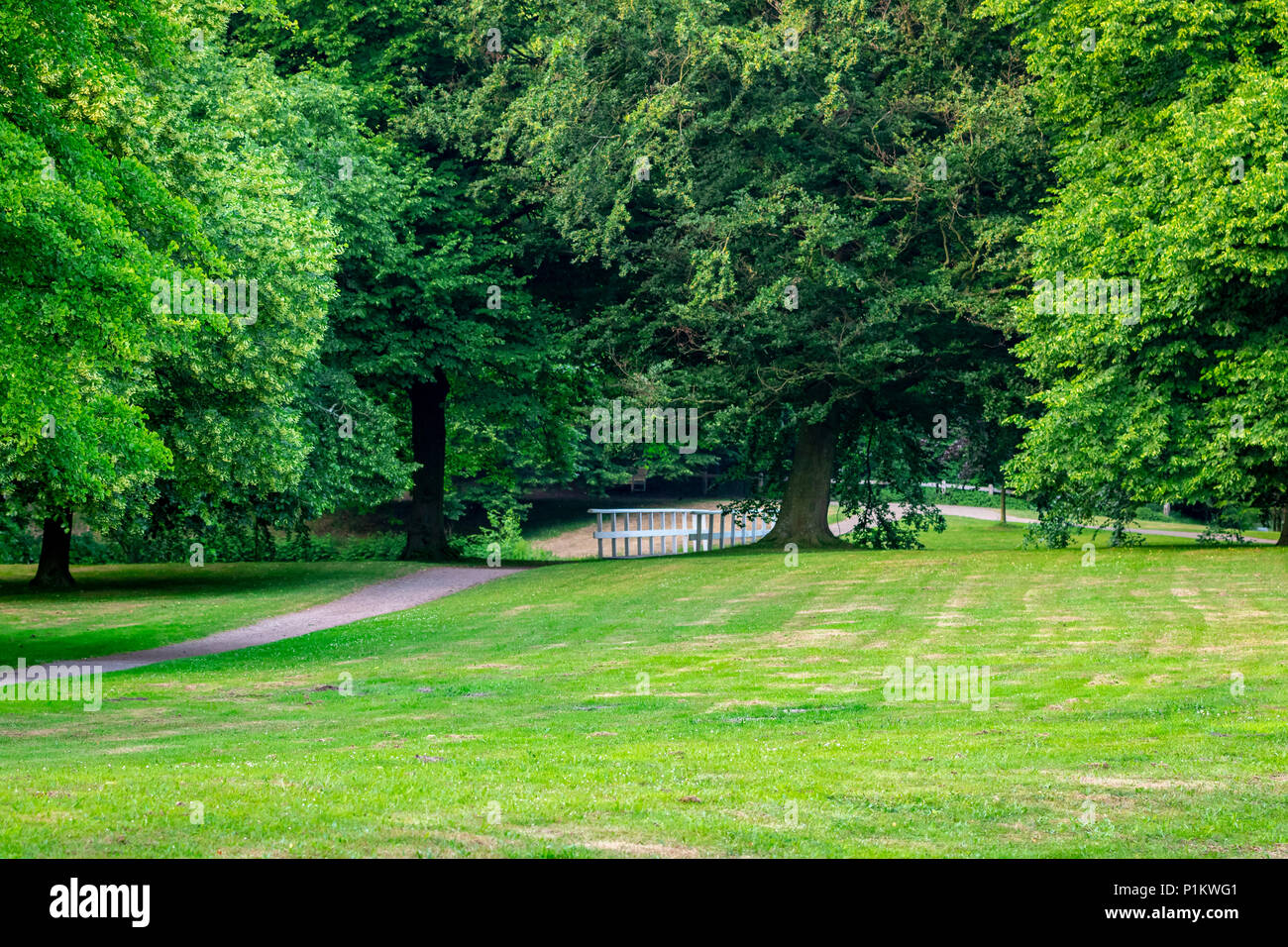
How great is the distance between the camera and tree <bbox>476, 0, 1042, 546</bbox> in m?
33.6

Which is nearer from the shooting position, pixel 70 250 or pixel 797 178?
pixel 70 250

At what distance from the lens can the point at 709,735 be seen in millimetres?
12539

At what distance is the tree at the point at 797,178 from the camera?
1321 inches

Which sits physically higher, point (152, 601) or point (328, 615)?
point (152, 601)

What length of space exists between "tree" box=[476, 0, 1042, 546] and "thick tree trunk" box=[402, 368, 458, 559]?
8.44m

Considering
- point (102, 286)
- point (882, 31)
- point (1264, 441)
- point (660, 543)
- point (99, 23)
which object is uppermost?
point (882, 31)

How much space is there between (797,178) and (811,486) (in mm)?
9317

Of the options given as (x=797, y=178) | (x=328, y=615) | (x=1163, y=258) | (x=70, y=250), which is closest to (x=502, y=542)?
(x=797, y=178)

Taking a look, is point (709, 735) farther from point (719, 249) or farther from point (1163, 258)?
point (719, 249)

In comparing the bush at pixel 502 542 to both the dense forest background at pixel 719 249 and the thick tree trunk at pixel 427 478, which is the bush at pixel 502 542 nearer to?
the thick tree trunk at pixel 427 478
